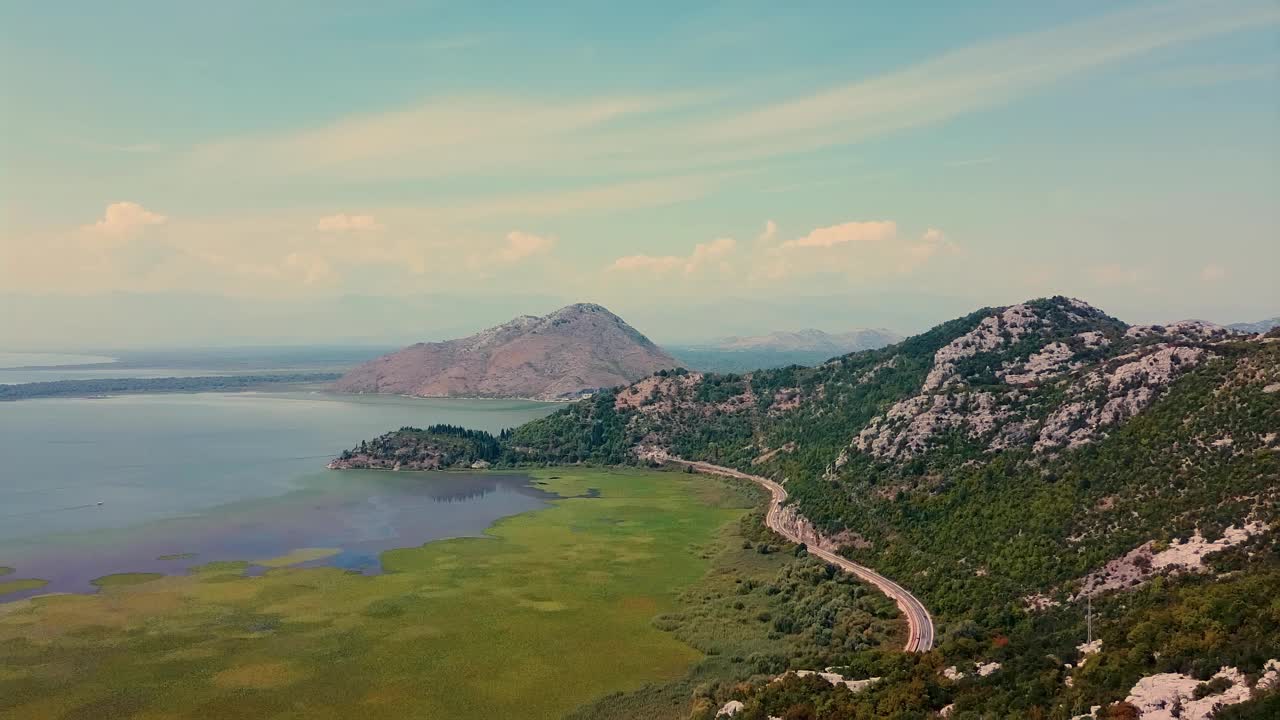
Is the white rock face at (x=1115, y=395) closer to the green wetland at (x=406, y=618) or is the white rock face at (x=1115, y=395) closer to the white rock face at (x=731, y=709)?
the green wetland at (x=406, y=618)

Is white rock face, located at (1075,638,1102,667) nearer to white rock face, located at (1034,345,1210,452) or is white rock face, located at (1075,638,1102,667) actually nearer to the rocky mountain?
the rocky mountain

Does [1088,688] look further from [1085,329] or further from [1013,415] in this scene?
[1085,329]

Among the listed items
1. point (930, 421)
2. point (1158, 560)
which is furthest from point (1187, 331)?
point (1158, 560)

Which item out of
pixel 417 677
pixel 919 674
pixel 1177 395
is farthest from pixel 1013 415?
pixel 417 677

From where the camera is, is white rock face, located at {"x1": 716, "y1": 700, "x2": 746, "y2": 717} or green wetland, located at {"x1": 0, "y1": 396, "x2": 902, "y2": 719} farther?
green wetland, located at {"x1": 0, "y1": 396, "x2": 902, "y2": 719}

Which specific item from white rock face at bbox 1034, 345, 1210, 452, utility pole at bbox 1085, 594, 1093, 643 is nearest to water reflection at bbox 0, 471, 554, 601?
utility pole at bbox 1085, 594, 1093, 643
